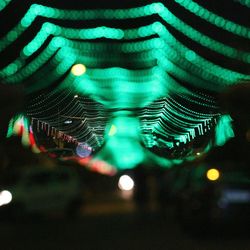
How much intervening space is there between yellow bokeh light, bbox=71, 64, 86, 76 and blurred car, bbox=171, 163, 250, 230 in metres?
3.81

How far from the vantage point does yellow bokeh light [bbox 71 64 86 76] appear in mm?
9625

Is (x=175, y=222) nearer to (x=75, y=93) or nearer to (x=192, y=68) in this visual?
(x=192, y=68)

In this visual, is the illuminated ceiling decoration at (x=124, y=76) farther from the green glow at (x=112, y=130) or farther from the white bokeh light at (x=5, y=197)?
the white bokeh light at (x=5, y=197)

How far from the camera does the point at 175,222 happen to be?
718 inches

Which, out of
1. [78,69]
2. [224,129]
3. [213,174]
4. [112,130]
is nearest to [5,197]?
[213,174]

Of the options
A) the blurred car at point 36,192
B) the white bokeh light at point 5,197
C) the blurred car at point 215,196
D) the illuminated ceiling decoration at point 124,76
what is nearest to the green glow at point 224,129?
the illuminated ceiling decoration at point 124,76

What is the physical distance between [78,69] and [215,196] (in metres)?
5.46

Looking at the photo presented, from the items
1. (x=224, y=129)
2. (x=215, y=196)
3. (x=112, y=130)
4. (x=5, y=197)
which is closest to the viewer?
(x=224, y=129)

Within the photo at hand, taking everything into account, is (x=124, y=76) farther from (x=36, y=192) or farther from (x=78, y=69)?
(x=36, y=192)

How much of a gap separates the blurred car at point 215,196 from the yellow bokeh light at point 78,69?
12.5 ft

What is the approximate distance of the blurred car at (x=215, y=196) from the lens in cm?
1413

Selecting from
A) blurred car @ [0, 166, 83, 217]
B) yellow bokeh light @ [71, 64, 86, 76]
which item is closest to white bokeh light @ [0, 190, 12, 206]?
blurred car @ [0, 166, 83, 217]

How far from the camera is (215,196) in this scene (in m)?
14.6

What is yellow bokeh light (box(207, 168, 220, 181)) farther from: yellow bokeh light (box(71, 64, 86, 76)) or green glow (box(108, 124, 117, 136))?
green glow (box(108, 124, 117, 136))
